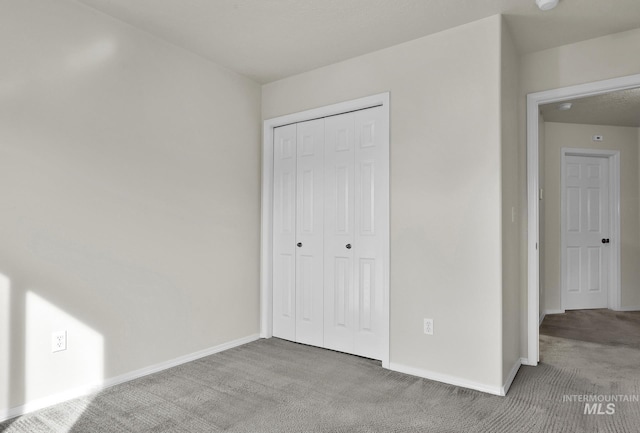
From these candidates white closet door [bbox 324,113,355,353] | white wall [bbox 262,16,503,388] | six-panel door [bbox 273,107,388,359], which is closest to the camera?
white wall [bbox 262,16,503,388]

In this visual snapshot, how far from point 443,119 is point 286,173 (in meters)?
1.54

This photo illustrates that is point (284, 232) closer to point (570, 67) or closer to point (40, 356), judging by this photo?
point (40, 356)

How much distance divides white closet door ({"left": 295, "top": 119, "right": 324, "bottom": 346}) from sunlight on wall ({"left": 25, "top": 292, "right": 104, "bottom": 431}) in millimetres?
1639

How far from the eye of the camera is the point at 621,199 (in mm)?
5230

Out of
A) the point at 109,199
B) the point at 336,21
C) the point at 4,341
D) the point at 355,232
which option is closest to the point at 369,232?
the point at 355,232

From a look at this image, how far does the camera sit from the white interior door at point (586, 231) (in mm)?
5180

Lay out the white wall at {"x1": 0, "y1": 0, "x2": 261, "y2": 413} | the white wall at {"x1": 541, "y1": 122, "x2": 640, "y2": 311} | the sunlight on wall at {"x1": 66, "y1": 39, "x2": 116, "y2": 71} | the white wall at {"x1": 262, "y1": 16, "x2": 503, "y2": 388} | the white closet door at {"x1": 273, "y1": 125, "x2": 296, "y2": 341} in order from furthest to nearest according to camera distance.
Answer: the white wall at {"x1": 541, "y1": 122, "x2": 640, "y2": 311}
the white closet door at {"x1": 273, "y1": 125, "x2": 296, "y2": 341}
the white wall at {"x1": 262, "y1": 16, "x2": 503, "y2": 388}
the sunlight on wall at {"x1": 66, "y1": 39, "x2": 116, "y2": 71}
the white wall at {"x1": 0, "y1": 0, "x2": 261, "y2": 413}

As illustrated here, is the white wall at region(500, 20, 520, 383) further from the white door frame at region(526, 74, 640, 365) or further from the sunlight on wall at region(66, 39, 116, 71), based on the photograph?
the sunlight on wall at region(66, 39, 116, 71)

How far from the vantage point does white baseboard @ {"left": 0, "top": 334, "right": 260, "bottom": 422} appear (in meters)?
2.20

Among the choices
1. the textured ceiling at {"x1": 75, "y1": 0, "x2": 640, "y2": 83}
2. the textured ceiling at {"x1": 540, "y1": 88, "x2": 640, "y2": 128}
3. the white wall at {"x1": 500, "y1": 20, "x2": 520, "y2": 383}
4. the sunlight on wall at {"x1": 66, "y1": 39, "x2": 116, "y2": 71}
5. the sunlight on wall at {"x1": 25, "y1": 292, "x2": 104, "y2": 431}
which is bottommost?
the sunlight on wall at {"x1": 25, "y1": 292, "x2": 104, "y2": 431}

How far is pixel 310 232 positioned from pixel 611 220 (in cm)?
429

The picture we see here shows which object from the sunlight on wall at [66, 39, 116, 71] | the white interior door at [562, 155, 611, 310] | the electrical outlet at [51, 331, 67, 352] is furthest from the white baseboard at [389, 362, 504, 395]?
the white interior door at [562, 155, 611, 310]

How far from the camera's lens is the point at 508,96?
2.79 metres

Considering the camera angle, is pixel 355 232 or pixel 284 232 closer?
pixel 355 232
